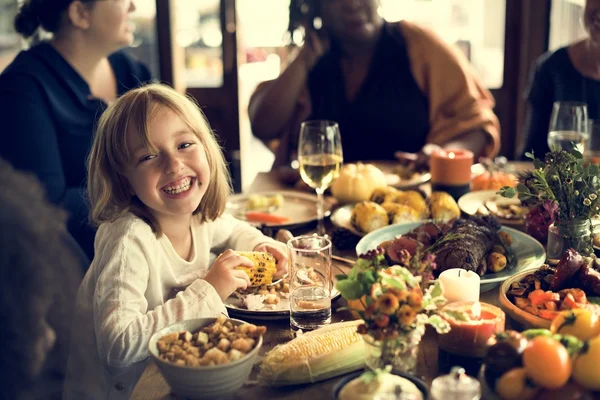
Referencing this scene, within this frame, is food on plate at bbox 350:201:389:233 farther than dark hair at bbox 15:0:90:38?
No

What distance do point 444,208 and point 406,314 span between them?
2.81 ft

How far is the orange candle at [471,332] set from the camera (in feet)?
3.24

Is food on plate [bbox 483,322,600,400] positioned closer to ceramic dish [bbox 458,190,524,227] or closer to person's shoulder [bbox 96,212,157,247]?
person's shoulder [bbox 96,212,157,247]

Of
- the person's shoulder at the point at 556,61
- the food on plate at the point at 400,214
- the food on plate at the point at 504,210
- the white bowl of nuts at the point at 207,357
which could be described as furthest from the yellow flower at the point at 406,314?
the person's shoulder at the point at 556,61

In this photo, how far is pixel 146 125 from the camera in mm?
1345

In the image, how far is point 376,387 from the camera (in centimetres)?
86

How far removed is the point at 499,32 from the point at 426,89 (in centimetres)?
129

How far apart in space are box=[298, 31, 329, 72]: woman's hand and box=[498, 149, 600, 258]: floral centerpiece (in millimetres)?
1581

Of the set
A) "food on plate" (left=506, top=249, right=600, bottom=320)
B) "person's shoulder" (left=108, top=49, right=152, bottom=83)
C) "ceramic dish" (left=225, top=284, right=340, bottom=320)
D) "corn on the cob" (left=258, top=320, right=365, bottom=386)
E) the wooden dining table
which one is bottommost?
the wooden dining table

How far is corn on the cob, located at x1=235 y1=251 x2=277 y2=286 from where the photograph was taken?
1330 mm

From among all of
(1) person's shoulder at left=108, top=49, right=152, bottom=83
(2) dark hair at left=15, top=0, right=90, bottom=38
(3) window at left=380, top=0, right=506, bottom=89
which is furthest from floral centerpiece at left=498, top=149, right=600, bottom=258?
(3) window at left=380, top=0, right=506, bottom=89

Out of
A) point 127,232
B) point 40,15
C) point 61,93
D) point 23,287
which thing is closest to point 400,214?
point 127,232

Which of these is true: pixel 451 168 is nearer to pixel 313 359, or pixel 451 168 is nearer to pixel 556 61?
pixel 313 359

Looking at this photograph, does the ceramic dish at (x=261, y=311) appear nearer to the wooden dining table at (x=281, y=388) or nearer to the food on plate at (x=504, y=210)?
the wooden dining table at (x=281, y=388)
